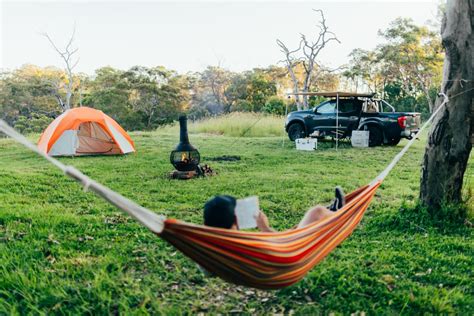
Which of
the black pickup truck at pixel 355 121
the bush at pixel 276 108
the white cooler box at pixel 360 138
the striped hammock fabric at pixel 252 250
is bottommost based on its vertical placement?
the striped hammock fabric at pixel 252 250

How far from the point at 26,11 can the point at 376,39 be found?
18605 millimetres

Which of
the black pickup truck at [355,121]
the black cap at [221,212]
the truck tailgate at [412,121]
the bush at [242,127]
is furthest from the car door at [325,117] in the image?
the black cap at [221,212]

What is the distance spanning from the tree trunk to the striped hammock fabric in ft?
5.95

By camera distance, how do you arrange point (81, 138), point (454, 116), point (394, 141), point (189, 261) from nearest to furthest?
point (189, 261) → point (454, 116) → point (81, 138) → point (394, 141)

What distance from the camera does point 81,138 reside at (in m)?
8.42

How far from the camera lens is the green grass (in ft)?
7.41

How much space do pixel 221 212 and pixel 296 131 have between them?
822cm

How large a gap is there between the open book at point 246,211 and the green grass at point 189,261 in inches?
25.8

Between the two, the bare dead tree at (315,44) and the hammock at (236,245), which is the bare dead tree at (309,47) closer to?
the bare dead tree at (315,44)

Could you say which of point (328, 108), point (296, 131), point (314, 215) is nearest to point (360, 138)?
point (328, 108)

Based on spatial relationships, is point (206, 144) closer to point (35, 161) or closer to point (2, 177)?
point (35, 161)

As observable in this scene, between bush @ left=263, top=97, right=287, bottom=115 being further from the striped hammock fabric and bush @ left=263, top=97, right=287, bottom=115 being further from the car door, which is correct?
the striped hammock fabric

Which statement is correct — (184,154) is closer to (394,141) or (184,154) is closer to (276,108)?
(394,141)

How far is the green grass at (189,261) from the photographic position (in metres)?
2.26
